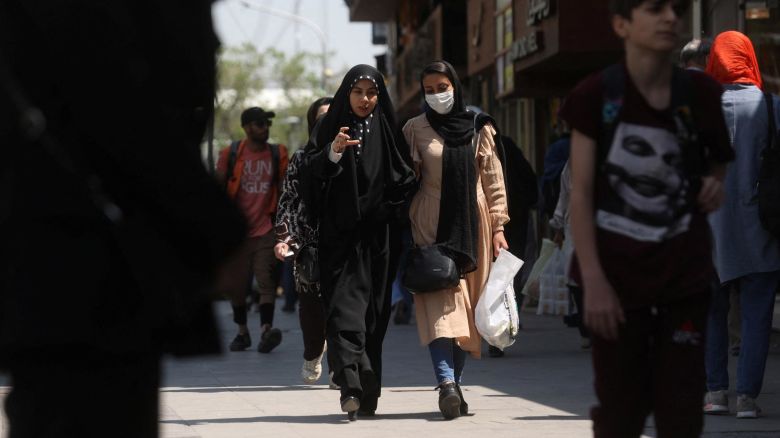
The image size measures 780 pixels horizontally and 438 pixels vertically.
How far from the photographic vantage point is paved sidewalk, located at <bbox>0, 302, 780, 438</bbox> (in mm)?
7852

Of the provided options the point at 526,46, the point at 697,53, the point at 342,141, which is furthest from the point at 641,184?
the point at 526,46

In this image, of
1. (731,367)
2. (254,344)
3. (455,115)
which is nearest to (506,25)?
(254,344)

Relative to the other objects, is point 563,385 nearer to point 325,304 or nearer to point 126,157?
point 325,304

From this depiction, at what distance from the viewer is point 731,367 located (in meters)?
11.0

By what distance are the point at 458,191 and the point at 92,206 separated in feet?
18.1

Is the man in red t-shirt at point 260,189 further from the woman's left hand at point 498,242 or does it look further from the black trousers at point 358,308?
the woman's left hand at point 498,242

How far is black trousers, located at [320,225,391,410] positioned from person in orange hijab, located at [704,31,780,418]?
69.7 inches

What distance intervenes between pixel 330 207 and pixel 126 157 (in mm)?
5591

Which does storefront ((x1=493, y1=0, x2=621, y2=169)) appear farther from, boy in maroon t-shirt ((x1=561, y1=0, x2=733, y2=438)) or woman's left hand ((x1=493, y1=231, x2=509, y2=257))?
boy in maroon t-shirt ((x1=561, y1=0, x2=733, y2=438))

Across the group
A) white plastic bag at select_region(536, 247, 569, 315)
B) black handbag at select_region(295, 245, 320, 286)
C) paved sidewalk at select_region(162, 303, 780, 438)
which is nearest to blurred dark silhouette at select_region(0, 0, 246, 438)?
paved sidewalk at select_region(162, 303, 780, 438)

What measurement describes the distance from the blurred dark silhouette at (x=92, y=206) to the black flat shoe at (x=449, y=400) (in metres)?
5.16

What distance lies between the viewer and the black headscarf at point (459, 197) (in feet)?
27.7

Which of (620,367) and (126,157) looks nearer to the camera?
(126,157)

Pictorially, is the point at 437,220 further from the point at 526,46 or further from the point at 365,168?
the point at 526,46
